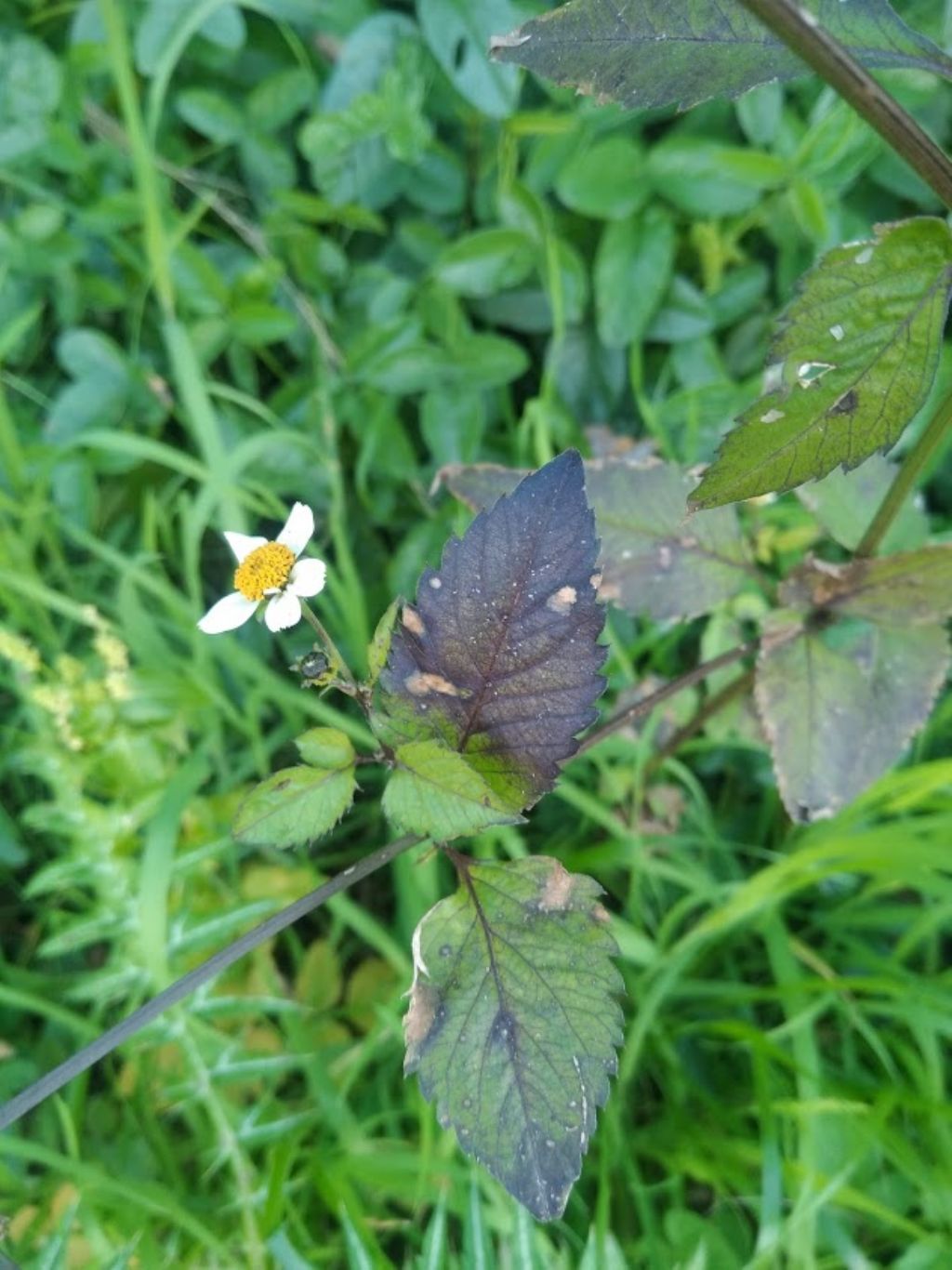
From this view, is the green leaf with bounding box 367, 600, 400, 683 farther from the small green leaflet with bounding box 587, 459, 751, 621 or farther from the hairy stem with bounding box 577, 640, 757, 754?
the small green leaflet with bounding box 587, 459, 751, 621

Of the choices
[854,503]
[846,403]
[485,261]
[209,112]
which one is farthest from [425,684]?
[209,112]

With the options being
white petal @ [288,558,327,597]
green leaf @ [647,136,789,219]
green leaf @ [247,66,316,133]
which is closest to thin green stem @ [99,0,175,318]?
green leaf @ [247,66,316,133]

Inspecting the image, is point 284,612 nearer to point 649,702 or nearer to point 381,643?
point 381,643

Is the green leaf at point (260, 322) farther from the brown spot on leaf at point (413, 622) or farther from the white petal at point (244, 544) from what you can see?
the brown spot on leaf at point (413, 622)

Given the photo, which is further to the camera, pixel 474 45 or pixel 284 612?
pixel 474 45

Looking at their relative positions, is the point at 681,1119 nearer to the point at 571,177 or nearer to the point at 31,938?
the point at 31,938

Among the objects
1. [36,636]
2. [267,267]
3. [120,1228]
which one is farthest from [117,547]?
[120,1228]

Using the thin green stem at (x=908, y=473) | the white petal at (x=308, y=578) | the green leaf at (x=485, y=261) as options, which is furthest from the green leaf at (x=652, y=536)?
the green leaf at (x=485, y=261)
